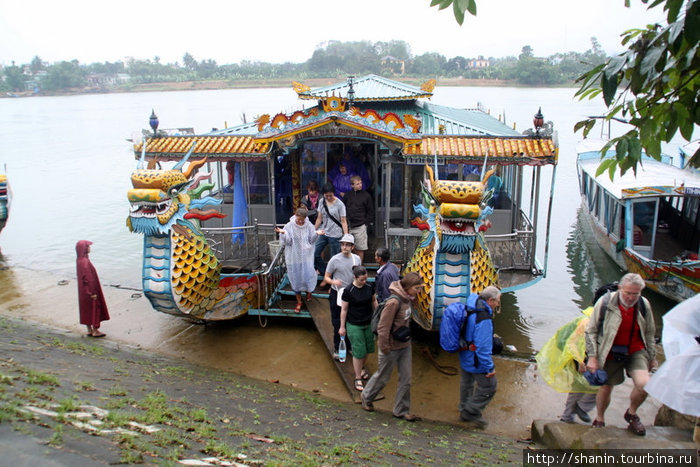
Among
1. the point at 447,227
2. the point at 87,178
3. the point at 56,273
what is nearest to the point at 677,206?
the point at 447,227

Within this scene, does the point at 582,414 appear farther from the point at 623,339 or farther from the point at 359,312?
the point at 359,312

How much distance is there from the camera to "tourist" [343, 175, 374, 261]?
27.9 ft

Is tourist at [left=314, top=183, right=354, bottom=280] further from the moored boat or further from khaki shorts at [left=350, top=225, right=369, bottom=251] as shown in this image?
the moored boat

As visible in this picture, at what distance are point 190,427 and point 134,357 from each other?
3337mm

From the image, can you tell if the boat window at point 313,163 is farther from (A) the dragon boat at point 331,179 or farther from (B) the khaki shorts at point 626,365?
(B) the khaki shorts at point 626,365

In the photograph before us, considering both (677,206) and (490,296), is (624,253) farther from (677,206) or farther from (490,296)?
(490,296)

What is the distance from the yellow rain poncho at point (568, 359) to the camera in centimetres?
520

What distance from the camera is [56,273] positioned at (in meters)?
13.3

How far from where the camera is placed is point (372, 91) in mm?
11875

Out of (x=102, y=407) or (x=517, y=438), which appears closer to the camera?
(x=102, y=407)

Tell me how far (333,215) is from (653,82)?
530 cm

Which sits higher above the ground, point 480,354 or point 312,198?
point 312,198

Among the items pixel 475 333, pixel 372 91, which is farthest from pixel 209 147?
pixel 475 333

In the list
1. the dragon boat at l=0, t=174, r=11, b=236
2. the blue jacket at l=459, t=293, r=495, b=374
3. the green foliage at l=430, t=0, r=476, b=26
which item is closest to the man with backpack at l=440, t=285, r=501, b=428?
the blue jacket at l=459, t=293, r=495, b=374
